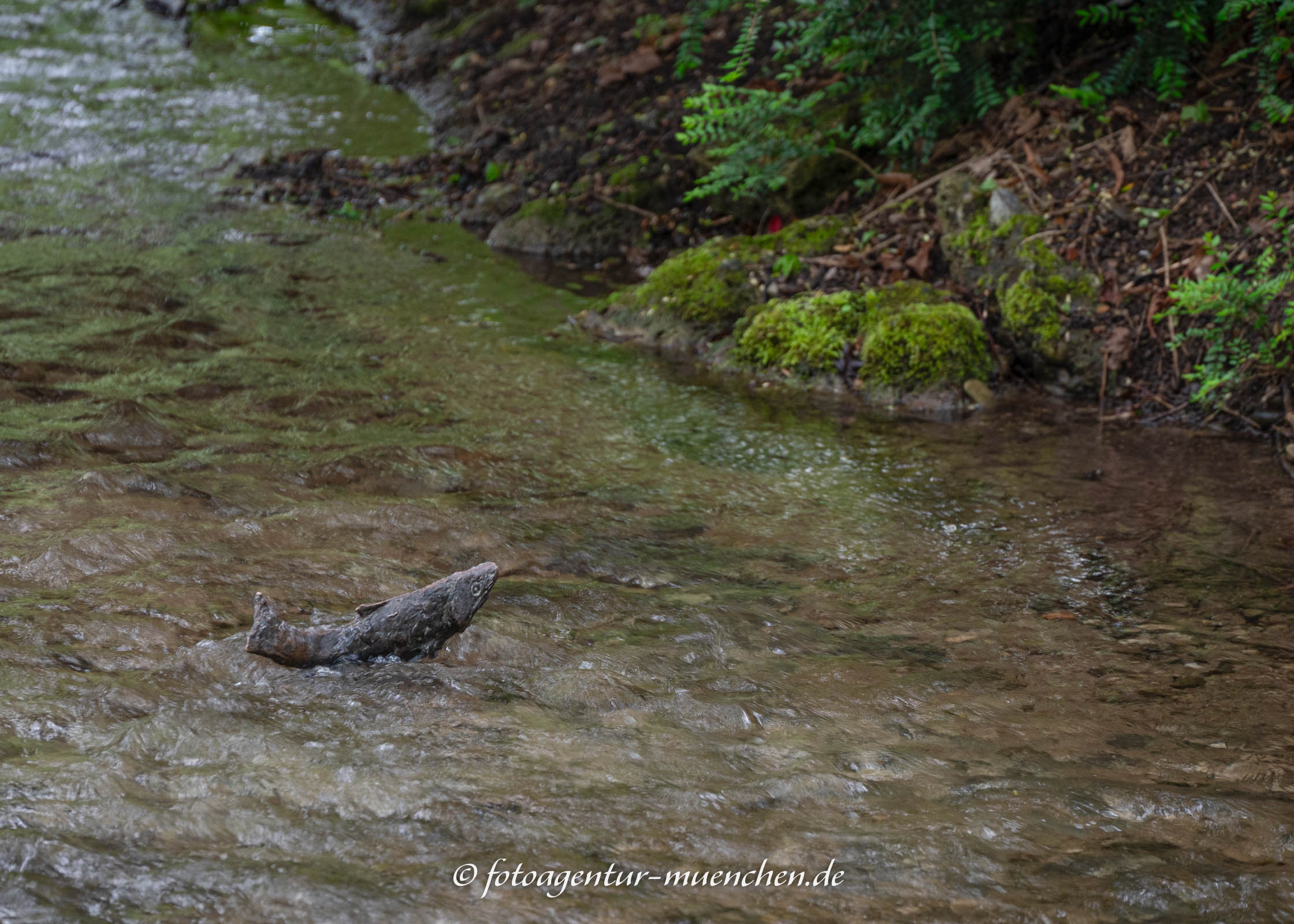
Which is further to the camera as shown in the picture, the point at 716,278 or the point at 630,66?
the point at 630,66

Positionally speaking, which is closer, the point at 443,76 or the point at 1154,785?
the point at 1154,785

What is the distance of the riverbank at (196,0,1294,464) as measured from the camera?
571cm

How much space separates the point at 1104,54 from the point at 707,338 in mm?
3606

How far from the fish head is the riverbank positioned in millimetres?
3666

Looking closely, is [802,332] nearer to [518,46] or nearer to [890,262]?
[890,262]

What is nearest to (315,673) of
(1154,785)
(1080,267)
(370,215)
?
(1154,785)

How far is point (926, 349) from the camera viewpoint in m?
5.80

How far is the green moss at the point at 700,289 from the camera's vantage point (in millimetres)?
6766

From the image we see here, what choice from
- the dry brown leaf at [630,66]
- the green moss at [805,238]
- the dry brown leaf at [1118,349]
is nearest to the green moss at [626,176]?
the dry brown leaf at [630,66]

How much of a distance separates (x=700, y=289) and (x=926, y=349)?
174 cm

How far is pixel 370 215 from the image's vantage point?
32.4ft

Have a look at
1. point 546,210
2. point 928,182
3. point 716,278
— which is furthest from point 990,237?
point 546,210

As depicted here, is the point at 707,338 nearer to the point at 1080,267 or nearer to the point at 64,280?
the point at 1080,267

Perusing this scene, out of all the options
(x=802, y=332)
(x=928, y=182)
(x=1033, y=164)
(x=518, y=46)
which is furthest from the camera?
(x=518, y=46)
